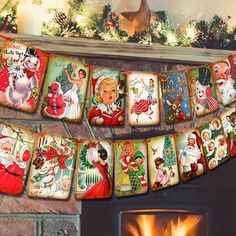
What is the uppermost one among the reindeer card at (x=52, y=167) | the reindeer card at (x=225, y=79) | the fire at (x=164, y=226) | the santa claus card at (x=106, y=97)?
the reindeer card at (x=225, y=79)

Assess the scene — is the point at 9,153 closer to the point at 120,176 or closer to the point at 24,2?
the point at 120,176

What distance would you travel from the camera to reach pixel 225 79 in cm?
212

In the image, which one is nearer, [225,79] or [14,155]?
[14,155]

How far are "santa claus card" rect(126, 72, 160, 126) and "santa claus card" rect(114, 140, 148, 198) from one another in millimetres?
96

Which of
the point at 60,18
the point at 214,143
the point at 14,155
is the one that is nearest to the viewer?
the point at 14,155

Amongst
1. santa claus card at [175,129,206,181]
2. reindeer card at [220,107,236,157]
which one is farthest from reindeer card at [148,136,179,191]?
reindeer card at [220,107,236,157]

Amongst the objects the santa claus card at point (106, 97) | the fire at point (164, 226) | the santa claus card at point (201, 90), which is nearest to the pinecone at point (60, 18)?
the santa claus card at point (106, 97)

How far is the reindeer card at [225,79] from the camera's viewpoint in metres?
2.11

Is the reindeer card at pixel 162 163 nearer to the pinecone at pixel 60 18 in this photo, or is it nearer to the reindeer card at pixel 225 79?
the reindeer card at pixel 225 79

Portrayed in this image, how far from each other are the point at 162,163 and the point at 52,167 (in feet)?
1.49

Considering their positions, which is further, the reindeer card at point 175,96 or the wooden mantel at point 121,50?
the reindeer card at point 175,96

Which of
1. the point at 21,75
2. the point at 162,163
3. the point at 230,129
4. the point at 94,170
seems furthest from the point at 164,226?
the point at 21,75

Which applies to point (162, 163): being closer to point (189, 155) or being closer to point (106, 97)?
point (189, 155)

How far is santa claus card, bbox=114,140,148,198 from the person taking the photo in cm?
197
